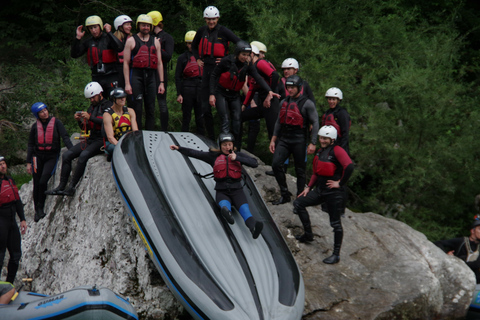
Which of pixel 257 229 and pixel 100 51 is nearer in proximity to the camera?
pixel 257 229

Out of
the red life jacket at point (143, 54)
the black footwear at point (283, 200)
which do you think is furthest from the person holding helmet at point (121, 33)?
the black footwear at point (283, 200)

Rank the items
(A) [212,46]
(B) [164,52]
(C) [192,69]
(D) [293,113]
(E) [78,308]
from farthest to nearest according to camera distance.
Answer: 1. (C) [192,69]
2. (B) [164,52]
3. (A) [212,46]
4. (D) [293,113]
5. (E) [78,308]

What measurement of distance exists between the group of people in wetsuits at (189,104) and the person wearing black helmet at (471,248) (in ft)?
6.09

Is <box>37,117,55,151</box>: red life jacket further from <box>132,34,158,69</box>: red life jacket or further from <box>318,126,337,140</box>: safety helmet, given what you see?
<box>318,126,337,140</box>: safety helmet

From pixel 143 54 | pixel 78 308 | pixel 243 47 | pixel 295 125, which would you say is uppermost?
pixel 243 47

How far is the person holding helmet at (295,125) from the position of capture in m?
7.01

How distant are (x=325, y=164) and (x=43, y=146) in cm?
419

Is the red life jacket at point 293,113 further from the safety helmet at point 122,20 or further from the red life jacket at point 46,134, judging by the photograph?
the red life jacket at point 46,134

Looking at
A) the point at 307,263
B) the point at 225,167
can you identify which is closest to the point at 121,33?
the point at 225,167

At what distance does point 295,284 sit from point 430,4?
1262 centimetres

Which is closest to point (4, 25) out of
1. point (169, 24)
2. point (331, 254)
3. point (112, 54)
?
point (169, 24)

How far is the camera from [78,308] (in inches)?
197

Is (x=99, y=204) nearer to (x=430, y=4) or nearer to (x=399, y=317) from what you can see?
(x=399, y=317)

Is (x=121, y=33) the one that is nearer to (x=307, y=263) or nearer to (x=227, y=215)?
(x=227, y=215)
